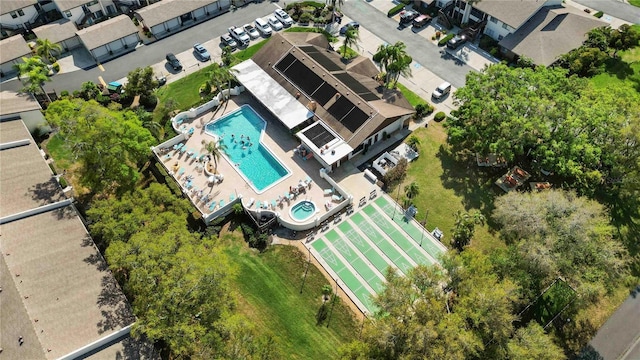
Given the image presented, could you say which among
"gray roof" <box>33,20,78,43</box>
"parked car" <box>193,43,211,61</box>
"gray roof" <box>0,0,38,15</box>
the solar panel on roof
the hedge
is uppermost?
"gray roof" <box>0,0,38,15</box>

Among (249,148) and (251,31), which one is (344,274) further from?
(251,31)

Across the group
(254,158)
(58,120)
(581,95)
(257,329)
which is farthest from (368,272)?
(58,120)

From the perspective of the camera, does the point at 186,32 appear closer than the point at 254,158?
No

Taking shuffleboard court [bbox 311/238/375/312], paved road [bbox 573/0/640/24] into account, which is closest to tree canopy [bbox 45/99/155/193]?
shuffleboard court [bbox 311/238/375/312]

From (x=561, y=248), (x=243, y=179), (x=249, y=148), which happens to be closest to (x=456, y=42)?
(x=249, y=148)

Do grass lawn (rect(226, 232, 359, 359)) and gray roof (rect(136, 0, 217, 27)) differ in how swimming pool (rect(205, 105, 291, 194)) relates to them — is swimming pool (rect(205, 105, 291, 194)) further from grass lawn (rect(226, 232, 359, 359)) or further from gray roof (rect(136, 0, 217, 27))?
gray roof (rect(136, 0, 217, 27))

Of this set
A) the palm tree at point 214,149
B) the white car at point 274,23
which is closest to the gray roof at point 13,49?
the palm tree at point 214,149

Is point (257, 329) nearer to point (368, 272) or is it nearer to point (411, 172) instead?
point (368, 272)
